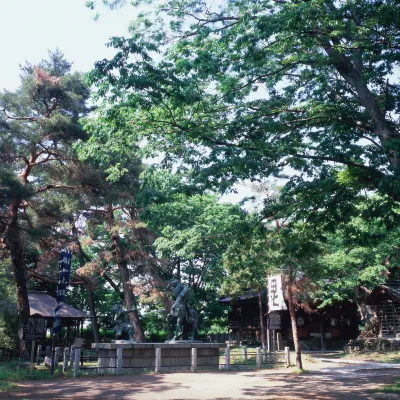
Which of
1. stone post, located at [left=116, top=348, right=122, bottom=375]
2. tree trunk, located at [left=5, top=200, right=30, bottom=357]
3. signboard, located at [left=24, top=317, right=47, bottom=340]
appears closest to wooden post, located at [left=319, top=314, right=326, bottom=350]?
signboard, located at [left=24, top=317, right=47, bottom=340]

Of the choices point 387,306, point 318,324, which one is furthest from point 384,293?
point 318,324

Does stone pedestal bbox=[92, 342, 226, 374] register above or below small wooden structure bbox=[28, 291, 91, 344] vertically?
below

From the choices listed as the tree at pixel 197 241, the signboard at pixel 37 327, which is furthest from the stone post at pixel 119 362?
the signboard at pixel 37 327

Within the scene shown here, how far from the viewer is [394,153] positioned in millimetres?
9148

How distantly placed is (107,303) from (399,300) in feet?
80.0

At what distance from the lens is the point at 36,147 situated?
18438 mm

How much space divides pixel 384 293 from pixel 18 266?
66.0 feet

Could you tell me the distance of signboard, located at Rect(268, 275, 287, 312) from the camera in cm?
1667

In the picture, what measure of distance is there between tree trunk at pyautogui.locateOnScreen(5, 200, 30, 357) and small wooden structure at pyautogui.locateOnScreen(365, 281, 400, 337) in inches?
752

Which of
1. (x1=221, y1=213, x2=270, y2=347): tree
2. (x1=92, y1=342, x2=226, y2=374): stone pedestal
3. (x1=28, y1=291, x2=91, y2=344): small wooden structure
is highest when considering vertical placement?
(x1=221, y1=213, x2=270, y2=347): tree

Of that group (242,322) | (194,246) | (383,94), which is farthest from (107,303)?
(383,94)

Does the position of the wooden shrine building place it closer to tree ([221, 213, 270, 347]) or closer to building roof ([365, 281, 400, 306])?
building roof ([365, 281, 400, 306])

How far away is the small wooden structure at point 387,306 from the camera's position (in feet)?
79.1

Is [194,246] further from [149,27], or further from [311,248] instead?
[149,27]
